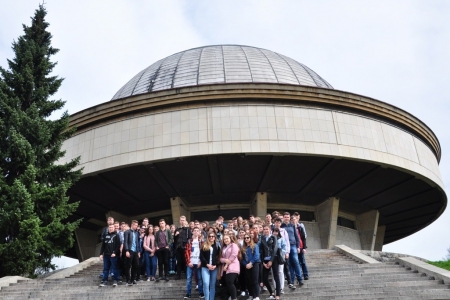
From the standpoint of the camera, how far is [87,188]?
20.6 metres

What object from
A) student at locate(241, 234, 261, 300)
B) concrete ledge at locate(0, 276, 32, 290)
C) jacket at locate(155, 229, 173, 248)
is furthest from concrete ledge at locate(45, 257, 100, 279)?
student at locate(241, 234, 261, 300)

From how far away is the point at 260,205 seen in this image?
2030 cm

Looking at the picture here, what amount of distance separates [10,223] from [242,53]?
70.6 ft

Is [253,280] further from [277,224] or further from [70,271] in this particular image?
[70,271]

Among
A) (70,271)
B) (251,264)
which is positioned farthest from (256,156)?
(251,264)

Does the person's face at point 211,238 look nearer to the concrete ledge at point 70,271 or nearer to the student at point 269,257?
the student at point 269,257

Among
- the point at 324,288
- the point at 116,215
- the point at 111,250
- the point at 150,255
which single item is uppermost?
the point at 116,215

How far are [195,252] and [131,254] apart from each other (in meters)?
2.00

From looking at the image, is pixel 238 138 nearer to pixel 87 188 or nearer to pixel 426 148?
pixel 87 188

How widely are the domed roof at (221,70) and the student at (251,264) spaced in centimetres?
1664

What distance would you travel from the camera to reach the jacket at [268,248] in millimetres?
7705

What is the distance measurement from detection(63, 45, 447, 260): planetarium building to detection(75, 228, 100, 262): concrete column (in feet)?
6.88

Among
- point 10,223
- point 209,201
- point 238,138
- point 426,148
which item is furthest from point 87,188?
point 426,148

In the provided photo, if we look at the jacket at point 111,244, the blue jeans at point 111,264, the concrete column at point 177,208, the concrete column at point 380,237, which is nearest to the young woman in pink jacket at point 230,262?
the jacket at point 111,244
